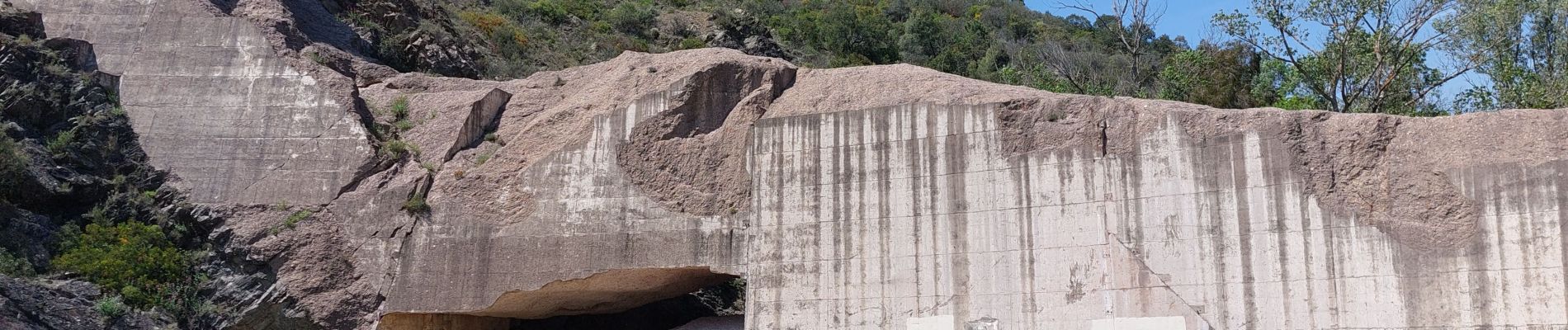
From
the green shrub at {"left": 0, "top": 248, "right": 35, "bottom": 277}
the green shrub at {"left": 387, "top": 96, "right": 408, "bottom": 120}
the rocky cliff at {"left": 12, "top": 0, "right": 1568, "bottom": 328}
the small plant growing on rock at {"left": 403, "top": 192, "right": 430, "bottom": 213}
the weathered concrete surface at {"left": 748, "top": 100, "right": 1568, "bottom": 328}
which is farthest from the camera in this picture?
the green shrub at {"left": 387, "top": 96, "right": 408, "bottom": 120}

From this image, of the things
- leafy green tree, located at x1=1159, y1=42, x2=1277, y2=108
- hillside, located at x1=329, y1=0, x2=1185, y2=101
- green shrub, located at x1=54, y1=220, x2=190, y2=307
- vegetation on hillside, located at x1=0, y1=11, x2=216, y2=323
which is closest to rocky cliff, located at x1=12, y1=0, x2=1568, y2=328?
vegetation on hillside, located at x1=0, y1=11, x2=216, y2=323

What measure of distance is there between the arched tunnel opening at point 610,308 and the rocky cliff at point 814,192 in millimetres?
83

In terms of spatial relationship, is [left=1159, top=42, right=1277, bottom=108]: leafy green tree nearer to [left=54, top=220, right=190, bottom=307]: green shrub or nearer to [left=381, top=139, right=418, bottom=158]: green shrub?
[left=381, top=139, right=418, bottom=158]: green shrub

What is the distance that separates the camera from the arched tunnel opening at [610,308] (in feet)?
47.6

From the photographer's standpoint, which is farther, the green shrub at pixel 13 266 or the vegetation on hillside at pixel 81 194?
the vegetation on hillside at pixel 81 194

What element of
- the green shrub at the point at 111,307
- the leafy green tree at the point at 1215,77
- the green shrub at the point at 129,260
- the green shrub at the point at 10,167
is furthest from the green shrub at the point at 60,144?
the leafy green tree at the point at 1215,77

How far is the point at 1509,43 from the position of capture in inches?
747

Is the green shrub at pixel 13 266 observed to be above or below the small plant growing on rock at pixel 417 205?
below

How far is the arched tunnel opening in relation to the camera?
14.5m

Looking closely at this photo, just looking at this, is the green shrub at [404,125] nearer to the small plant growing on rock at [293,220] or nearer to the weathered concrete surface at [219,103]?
the weathered concrete surface at [219,103]

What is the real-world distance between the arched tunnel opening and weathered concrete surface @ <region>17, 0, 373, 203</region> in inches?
90.9

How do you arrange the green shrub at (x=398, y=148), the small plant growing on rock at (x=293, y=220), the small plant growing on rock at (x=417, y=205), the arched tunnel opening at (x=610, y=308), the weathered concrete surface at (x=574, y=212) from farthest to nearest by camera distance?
the green shrub at (x=398, y=148) → the small plant growing on rock at (x=293, y=220) → the small plant growing on rock at (x=417, y=205) → the arched tunnel opening at (x=610, y=308) → the weathered concrete surface at (x=574, y=212)

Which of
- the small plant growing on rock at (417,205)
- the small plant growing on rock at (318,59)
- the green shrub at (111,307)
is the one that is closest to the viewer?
the green shrub at (111,307)

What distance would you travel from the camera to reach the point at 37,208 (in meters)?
14.9
